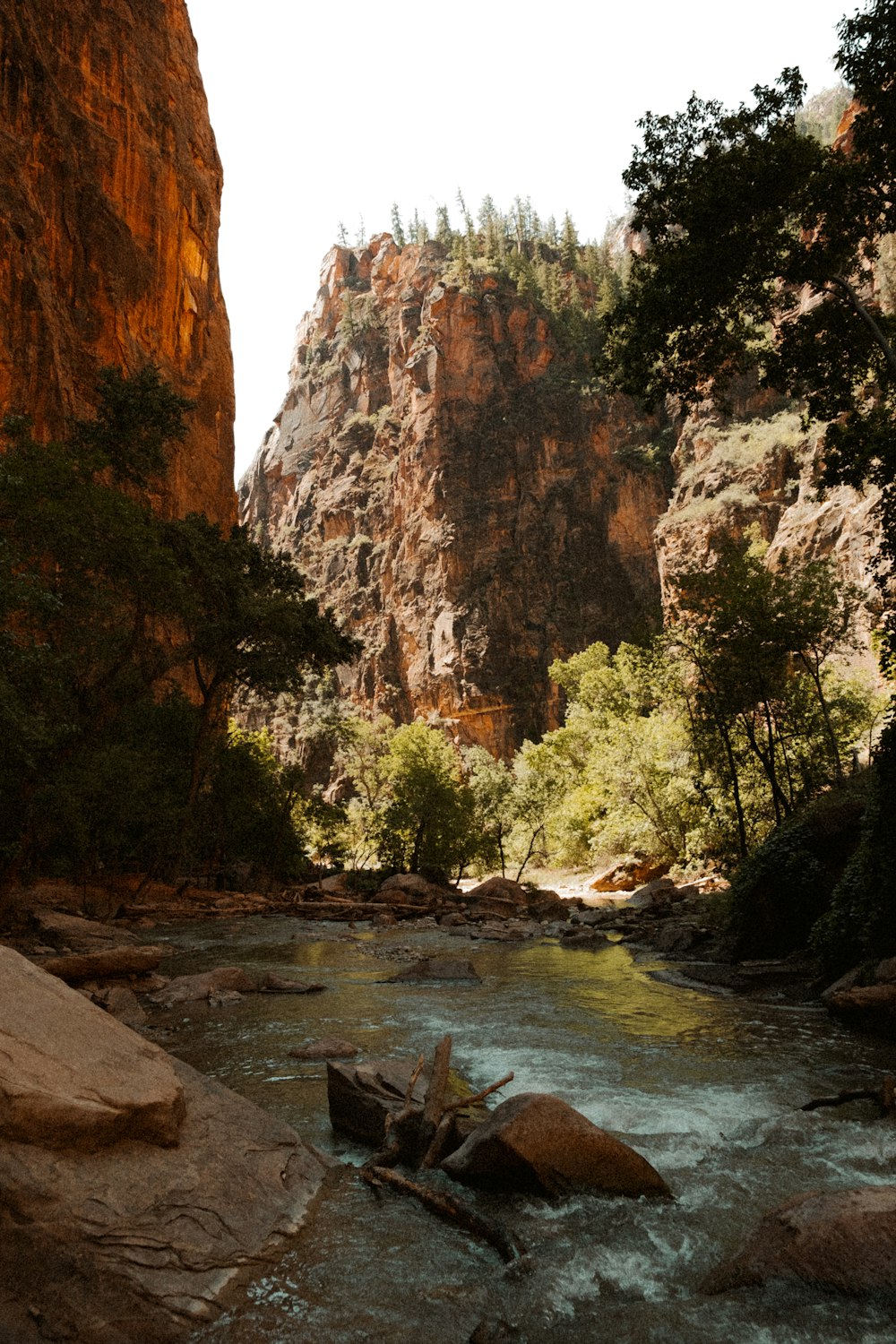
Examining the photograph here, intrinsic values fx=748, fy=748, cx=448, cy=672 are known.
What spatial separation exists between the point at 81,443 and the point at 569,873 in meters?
38.2

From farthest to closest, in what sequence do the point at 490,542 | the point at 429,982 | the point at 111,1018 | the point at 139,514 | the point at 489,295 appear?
the point at 489,295, the point at 490,542, the point at 139,514, the point at 429,982, the point at 111,1018

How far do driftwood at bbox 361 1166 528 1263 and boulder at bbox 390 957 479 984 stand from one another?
9.08 m

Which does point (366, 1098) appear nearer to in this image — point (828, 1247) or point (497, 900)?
point (828, 1247)

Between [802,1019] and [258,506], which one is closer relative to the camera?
[802,1019]

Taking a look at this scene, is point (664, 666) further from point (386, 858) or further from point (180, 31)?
point (180, 31)

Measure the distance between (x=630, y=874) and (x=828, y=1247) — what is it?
39398 mm

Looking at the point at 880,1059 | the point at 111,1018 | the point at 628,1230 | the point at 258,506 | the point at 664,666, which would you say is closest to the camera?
the point at 628,1230

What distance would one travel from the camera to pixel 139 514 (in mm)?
20969

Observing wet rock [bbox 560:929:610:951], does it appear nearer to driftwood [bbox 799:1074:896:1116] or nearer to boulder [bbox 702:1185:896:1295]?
driftwood [bbox 799:1074:896:1116]

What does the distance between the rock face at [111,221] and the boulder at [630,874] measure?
34116 mm

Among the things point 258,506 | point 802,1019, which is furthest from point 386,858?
point 258,506

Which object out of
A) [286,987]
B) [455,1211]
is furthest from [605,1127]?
[286,987]

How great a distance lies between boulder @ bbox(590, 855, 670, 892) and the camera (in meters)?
40.5

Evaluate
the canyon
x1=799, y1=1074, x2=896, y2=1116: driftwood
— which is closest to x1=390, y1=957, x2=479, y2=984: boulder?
x1=799, y1=1074, x2=896, y2=1116: driftwood
